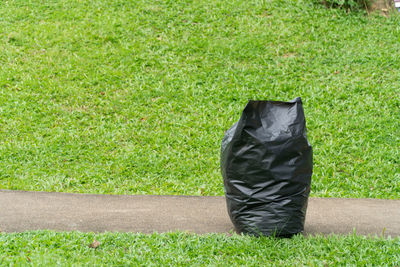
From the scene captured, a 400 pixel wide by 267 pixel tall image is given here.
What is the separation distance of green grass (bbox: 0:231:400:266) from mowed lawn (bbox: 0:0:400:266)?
17 millimetres

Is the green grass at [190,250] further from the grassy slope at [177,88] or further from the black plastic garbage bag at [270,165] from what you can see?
the grassy slope at [177,88]

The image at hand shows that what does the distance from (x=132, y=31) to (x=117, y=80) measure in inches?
70.9

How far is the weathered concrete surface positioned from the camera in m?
4.73

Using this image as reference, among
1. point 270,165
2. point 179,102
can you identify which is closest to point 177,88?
point 179,102

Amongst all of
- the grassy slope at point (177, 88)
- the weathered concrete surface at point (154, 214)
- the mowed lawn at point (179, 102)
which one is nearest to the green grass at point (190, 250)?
the mowed lawn at point (179, 102)

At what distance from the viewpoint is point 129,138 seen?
732cm

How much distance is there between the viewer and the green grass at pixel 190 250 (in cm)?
394

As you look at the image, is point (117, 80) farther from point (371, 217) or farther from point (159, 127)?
point (371, 217)

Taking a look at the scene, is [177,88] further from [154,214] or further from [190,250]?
[190,250]

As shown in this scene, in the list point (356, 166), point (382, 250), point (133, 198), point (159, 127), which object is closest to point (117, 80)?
point (159, 127)

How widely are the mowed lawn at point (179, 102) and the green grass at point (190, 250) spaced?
0.05ft

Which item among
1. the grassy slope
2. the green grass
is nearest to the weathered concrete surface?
the green grass

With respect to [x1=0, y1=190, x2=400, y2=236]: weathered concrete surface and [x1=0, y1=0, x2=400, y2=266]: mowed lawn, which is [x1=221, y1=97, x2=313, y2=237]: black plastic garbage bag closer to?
[x1=0, y1=0, x2=400, y2=266]: mowed lawn

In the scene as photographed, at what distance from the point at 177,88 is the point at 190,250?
4707mm
